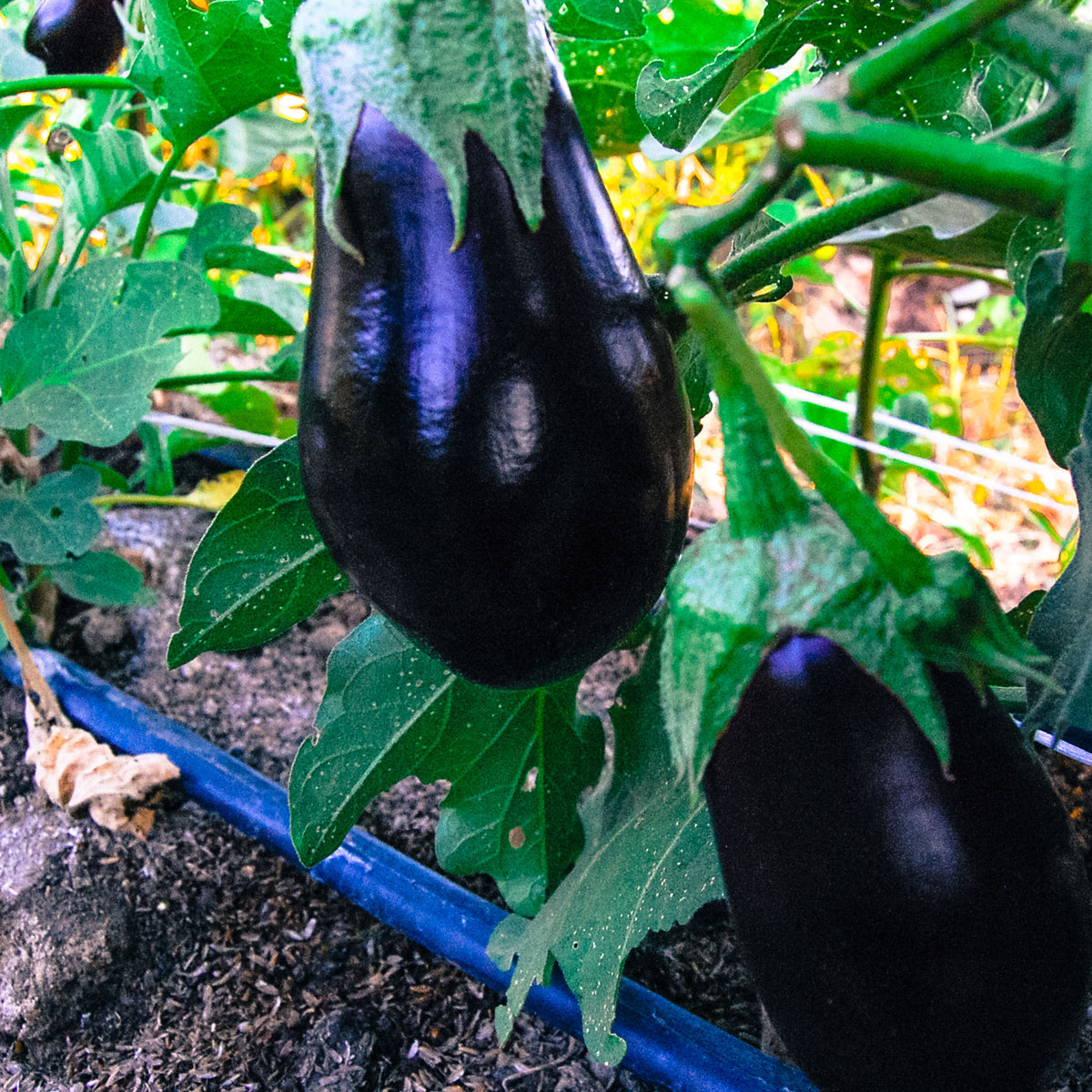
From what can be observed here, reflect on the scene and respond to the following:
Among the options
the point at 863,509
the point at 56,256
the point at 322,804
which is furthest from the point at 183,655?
the point at 56,256

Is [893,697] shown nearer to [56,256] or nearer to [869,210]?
[869,210]

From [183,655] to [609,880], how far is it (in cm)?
29

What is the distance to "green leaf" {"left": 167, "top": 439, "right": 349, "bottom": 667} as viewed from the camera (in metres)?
0.55

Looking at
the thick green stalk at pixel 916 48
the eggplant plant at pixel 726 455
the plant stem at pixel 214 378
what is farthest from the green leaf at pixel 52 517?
the thick green stalk at pixel 916 48

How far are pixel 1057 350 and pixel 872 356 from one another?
0.62 m

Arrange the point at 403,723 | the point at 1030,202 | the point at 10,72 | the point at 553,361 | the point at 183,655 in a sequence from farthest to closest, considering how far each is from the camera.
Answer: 1. the point at 10,72
2. the point at 403,723
3. the point at 183,655
4. the point at 553,361
5. the point at 1030,202

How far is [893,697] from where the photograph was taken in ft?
1.18

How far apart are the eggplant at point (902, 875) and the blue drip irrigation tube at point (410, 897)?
0.83 ft

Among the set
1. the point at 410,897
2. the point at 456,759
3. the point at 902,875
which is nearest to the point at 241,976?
the point at 410,897

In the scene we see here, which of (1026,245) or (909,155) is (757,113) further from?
(909,155)

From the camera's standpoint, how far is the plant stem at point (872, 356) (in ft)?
3.23

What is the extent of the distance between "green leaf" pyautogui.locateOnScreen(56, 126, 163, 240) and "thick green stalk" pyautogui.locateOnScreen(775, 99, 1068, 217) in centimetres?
79

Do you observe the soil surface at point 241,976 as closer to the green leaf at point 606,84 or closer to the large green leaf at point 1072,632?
the large green leaf at point 1072,632

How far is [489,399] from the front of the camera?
0.36 metres
